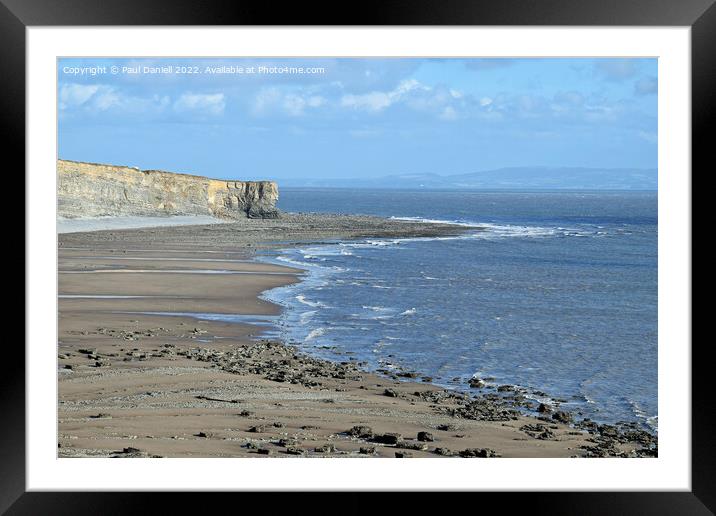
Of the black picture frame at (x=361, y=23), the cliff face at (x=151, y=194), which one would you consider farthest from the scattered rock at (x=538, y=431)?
the cliff face at (x=151, y=194)

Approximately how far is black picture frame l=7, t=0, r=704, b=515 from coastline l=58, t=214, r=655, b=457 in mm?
1184

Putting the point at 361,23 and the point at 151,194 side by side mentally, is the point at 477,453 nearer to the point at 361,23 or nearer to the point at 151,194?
the point at 361,23

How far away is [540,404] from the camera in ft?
26.1

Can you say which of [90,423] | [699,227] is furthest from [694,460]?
[90,423]

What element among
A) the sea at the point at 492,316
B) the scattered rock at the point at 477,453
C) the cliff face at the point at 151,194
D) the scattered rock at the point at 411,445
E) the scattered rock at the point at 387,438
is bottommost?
the scattered rock at the point at 477,453

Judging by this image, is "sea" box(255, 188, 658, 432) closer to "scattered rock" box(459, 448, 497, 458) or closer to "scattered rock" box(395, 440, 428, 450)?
"scattered rock" box(459, 448, 497, 458)

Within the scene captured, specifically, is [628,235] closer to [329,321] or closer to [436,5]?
[329,321]

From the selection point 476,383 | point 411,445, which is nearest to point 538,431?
point 411,445

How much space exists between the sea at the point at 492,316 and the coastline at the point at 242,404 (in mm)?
693

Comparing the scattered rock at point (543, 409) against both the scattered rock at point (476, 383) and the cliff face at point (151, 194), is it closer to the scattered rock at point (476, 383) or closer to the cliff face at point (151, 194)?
the scattered rock at point (476, 383)

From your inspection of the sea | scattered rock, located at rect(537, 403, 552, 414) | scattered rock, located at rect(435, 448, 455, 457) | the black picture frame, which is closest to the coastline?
scattered rock, located at rect(435, 448, 455, 457)

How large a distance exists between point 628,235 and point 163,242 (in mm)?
19102

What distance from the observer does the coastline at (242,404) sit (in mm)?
6215

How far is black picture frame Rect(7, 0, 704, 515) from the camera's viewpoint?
435cm
